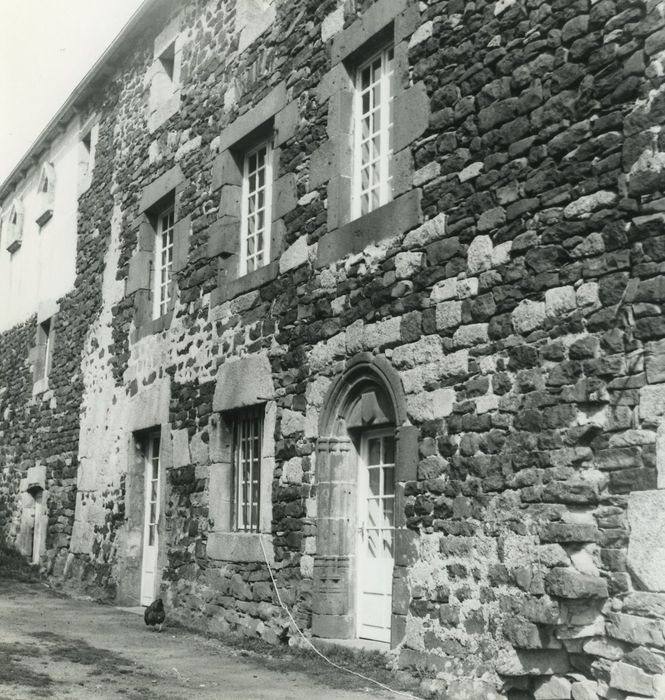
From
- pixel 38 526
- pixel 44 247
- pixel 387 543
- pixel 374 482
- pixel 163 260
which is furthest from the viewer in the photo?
pixel 44 247

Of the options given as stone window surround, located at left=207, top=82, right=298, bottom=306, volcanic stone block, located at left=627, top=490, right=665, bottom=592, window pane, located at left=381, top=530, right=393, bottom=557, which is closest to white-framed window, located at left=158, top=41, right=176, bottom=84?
stone window surround, located at left=207, top=82, right=298, bottom=306

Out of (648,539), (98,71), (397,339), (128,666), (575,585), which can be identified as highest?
(98,71)

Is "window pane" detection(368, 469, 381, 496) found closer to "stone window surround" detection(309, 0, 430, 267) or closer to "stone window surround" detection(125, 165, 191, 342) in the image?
"stone window surround" detection(309, 0, 430, 267)

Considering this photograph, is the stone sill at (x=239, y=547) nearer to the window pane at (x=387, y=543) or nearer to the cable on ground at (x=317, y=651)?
the cable on ground at (x=317, y=651)

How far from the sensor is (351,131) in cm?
777

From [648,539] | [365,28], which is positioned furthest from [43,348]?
[648,539]

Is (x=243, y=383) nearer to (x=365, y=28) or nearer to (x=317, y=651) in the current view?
(x=317, y=651)

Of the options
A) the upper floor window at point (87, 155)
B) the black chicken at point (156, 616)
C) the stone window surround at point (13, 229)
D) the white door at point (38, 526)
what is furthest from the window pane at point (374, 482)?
the stone window surround at point (13, 229)

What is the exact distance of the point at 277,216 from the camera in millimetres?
8492

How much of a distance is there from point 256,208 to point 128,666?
455 cm

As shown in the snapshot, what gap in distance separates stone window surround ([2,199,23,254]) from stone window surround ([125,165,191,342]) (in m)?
6.65

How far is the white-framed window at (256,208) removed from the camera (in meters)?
9.09

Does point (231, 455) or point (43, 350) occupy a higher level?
point (43, 350)

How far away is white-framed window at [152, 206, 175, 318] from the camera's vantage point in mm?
11164
